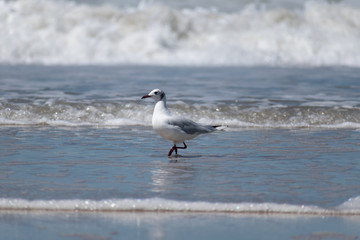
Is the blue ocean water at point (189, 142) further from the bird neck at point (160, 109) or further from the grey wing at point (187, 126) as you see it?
the bird neck at point (160, 109)

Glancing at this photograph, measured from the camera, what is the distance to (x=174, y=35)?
20.2 meters

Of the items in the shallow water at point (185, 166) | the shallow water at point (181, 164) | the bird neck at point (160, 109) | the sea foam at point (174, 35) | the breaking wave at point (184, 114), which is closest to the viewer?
the shallow water at point (181, 164)

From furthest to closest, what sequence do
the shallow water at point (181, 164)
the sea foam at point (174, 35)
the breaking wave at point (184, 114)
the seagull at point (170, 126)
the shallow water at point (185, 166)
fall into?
the sea foam at point (174, 35), the breaking wave at point (184, 114), the seagull at point (170, 126), the shallow water at point (185, 166), the shallow water at point (181, 164)

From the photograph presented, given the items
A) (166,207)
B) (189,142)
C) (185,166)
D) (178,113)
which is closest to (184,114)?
(178,113)

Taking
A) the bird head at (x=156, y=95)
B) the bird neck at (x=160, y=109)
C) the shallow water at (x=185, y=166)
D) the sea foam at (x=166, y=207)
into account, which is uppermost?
the bird head at (x=156, y=95)

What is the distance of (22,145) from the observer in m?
6.45

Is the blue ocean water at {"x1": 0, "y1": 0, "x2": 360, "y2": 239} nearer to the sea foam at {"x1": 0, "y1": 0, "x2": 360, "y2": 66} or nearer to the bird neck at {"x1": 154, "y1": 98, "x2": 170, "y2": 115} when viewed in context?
the sea foam at {"x1": 0, "y1": 0, "x2": 360, "y2": 66}

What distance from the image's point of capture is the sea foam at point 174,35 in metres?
18.9

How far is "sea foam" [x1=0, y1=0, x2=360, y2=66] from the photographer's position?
18938 millimetres

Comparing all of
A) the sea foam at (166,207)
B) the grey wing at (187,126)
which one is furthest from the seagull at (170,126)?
the sea foam at (166,207)

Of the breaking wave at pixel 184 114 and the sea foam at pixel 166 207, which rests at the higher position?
the breaking wave at pixel 184 114

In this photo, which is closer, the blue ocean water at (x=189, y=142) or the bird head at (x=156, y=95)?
the blue ocean water at (x=189, y=142)

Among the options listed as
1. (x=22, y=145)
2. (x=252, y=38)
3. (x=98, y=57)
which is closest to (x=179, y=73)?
(x=98, y=57)

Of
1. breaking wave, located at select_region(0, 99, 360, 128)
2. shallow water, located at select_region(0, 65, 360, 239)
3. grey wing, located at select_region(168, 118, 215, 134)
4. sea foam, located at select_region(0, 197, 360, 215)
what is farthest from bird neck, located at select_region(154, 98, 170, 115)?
breaking wave, located at select_region(0, 99, 360, 128)
